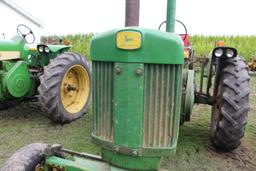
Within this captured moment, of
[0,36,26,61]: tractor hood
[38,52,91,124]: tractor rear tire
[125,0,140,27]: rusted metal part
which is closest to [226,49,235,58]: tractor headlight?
[38,52,91,124]: tractor rear tire

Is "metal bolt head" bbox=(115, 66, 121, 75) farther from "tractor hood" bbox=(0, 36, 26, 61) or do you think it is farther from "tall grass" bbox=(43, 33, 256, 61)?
"tall grass" bbox=(43, 33, 256, 61)

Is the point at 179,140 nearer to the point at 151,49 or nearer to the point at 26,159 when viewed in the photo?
the point at 26,159

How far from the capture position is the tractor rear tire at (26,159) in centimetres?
231

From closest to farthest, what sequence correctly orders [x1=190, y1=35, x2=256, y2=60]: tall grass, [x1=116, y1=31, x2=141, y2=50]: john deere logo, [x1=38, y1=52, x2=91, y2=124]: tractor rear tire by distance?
[x1=116, y1=31, x2=141, y2=50]: john deere logo, [x1=38, y1=52, x2=91, y2=124]: tractor rear tire, [x1=190, y1=35, x2=256, y2=60]: tall grass

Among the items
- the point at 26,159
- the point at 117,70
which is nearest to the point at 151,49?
the point at 117,70

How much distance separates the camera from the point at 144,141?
80.5 inches

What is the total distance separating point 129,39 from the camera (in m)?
1.89

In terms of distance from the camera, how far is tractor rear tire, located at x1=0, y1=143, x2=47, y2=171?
2314 millimetres

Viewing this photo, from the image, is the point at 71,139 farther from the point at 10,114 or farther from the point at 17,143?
the point at 10,114

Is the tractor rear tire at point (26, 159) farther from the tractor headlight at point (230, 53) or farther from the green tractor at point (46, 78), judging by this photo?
the tractor headlight at point (230, 53)

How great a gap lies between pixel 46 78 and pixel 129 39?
8.77 feet

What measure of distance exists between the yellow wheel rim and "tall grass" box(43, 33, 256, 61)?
8382 mm

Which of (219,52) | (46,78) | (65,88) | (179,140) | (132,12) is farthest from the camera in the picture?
(132,12)

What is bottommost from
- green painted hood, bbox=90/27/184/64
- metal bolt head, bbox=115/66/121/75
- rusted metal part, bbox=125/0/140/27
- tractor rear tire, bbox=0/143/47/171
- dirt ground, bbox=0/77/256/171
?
dirt ground, bbox=0/77/256/171
